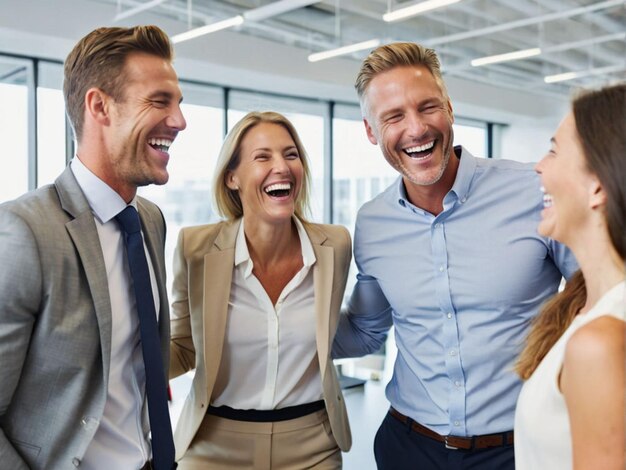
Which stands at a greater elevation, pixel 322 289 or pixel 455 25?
pixel 455 25

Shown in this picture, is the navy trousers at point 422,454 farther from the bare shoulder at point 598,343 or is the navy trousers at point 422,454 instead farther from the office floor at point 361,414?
the office floor at point 361,414

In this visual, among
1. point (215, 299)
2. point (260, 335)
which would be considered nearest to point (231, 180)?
point (215, 299)

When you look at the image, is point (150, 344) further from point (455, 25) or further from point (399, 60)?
point (455, 25)

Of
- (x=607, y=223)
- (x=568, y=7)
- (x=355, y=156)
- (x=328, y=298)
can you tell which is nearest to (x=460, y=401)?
(x=328, y=298)

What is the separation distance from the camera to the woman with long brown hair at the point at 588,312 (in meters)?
0.96

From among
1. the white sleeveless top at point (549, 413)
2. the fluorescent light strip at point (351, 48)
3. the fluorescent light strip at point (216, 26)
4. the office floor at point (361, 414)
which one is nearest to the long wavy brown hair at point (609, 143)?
the white sleeveless top at point (549, 413)

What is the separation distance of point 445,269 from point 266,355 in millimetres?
608

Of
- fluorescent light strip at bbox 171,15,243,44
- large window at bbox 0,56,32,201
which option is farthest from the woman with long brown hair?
large window at bbox 0,56,32,201

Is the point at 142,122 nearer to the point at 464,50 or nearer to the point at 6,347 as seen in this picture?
the point at 6,347

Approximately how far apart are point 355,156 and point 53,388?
32.8ft

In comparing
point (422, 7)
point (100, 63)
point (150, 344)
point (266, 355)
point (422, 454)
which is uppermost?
point (422, 7)

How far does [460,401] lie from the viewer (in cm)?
184

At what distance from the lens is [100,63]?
1.55 metres

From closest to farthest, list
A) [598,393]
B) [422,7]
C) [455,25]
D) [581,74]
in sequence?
[598,393] → [422,7] → [455,25] → [581,74]
